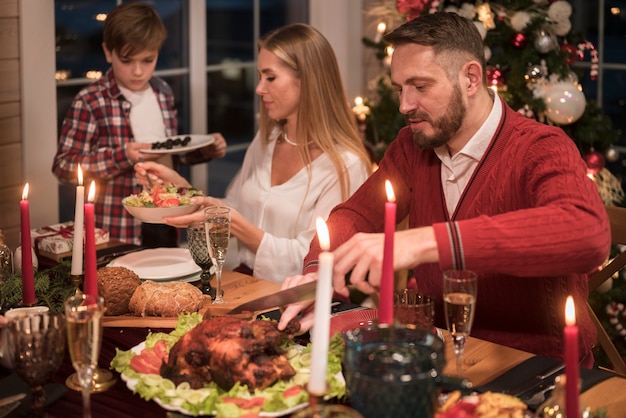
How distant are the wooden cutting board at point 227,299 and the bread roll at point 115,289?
0.04 metres

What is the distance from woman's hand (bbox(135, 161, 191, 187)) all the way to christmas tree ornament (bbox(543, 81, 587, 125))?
1473 millimetres

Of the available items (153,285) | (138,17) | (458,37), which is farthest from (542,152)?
(138,17)

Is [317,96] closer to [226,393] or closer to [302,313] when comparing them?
[302,313]

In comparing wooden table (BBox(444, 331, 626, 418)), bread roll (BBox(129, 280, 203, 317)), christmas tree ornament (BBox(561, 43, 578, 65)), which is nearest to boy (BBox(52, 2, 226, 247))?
bread roll (BBox(129, 280, 203, 317))

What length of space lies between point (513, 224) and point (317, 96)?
138 cm

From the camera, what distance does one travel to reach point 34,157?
3.48 meters

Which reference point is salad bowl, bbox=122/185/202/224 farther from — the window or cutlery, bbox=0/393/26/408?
the window

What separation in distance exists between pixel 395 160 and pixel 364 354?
1.23m

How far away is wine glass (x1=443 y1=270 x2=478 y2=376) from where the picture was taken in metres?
1.56

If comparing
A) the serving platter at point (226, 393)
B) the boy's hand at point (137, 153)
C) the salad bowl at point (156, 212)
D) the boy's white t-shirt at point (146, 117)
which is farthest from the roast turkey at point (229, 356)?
the boy's white t-shirt at point (146, 117)

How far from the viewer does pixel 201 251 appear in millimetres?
2236

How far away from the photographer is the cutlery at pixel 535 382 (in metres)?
1.60

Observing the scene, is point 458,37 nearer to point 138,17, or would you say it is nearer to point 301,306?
point 301,306

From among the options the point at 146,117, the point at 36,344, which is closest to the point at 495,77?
the point at 146,117
